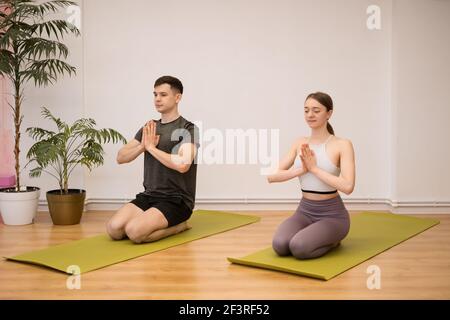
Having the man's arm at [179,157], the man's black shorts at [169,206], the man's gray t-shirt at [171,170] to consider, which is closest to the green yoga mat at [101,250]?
the man's black shorts at [169,206]

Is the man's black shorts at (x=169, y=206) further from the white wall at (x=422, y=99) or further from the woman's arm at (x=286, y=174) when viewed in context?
the white wall at (x=422, y=99)

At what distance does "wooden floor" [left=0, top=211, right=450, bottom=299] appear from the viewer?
9.00ft

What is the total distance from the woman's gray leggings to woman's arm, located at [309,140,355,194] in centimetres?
20

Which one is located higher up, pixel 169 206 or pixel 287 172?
pixel 287 172

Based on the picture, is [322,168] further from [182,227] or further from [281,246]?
[182,227]

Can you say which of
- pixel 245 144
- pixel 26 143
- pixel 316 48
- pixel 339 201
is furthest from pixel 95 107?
pixel 339 201

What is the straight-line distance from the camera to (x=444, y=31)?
16.1 ft

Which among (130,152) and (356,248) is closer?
(356,248)

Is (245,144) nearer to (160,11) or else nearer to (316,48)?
(316,48)

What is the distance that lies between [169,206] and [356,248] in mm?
1277

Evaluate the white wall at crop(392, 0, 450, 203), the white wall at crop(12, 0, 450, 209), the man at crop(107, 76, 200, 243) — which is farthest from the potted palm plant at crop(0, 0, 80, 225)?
the white wall at crop(392, 0, 450, 203)

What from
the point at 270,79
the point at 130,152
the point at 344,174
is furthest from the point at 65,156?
the point at 344,174

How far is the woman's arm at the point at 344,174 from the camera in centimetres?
328

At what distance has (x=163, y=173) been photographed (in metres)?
3.94
